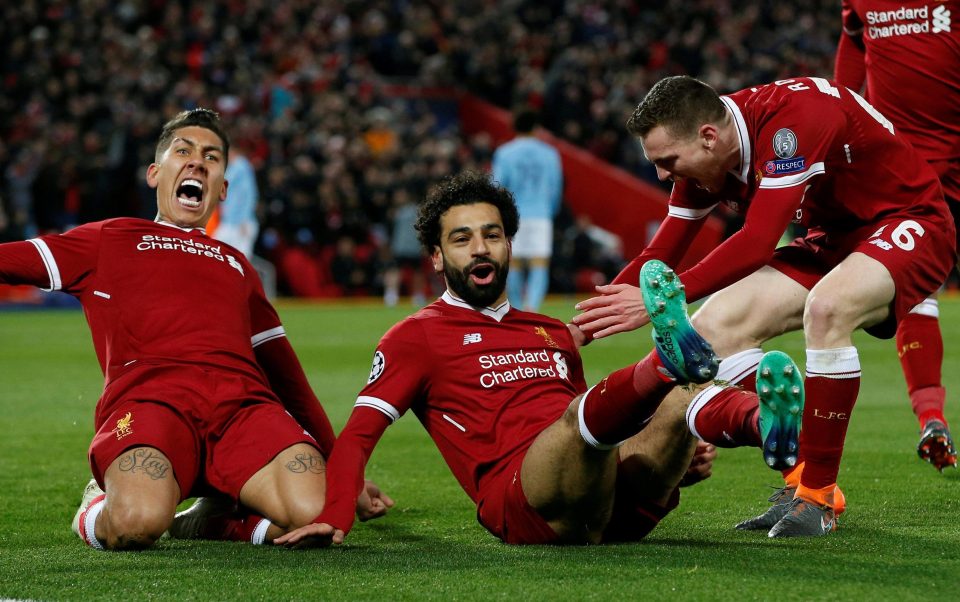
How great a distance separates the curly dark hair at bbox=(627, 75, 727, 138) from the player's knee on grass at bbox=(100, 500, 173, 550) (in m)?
2.01

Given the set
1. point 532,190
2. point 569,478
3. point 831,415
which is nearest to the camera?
point 569,478

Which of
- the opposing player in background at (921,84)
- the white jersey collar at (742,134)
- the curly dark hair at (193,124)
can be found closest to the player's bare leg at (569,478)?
the white jersey collar at (742,134)

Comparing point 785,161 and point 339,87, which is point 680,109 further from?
point 339,87

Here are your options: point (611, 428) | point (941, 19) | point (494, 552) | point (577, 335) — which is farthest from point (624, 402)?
point (941, 19)

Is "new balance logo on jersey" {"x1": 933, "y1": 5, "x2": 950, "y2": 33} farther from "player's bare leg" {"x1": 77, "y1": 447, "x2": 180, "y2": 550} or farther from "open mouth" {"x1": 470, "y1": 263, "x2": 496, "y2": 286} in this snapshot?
"player's bare leg" {"x1": 77, "y1": 447, "x2": 180, "y2": 550}

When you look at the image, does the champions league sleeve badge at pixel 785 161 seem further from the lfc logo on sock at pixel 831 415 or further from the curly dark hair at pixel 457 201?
the curly dark hair at pixel 457 201

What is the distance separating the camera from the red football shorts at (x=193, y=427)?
443 cm

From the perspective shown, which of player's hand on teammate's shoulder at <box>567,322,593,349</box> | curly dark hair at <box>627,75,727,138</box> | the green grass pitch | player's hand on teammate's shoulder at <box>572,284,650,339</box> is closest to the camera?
the green grass pitch

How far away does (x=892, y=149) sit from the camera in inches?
184

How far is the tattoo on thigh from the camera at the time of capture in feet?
14.7

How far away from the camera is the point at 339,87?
76.5 feet

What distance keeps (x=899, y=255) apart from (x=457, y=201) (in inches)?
60.7

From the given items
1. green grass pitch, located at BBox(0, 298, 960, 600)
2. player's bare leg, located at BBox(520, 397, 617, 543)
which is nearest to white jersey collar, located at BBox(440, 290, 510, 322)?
player's bare leg, located at BBox(520, 397, 617, 543)

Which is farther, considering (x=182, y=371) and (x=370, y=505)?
(x=182, y=371)
